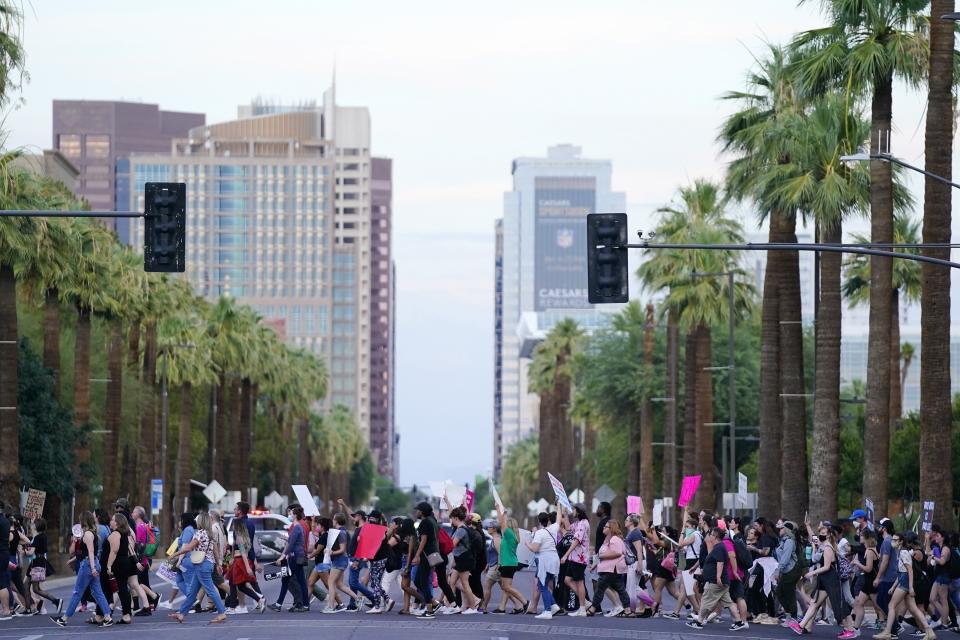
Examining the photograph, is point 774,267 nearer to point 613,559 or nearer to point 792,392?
point 792,392

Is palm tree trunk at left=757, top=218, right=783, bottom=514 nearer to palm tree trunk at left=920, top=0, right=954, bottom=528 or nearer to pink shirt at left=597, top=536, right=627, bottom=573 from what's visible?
palm tree trunk at left=920, top=0, right=954, bottom=528

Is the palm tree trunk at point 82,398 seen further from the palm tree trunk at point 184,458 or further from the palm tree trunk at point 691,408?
the palm tree trunk at point 691,408

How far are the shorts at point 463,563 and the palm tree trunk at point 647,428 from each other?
140ft

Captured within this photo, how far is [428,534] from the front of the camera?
28250 millimetres

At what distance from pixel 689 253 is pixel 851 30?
1027 inches

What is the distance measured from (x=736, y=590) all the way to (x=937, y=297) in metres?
7.65

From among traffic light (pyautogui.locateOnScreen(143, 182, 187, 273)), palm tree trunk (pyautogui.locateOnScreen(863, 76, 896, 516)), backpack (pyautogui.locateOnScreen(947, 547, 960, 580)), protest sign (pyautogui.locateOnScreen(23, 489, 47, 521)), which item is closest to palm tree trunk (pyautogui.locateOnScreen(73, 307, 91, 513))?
protest sign (pyautogui.locateOnScreen(23, 489, 47, 521))

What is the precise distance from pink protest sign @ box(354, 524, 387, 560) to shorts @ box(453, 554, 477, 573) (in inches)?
50.3

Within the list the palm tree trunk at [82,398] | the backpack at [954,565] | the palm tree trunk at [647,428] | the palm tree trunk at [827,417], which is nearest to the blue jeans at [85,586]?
the backpack at [954,565]

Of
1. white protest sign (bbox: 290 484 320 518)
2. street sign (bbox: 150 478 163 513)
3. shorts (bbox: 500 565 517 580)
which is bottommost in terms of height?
street sign (bbox: 150 478 163 513)

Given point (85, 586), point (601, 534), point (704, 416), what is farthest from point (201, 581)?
point (704, 416)

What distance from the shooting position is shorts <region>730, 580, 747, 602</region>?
28391 mm

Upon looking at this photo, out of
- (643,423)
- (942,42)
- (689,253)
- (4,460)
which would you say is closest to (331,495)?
(643,423)

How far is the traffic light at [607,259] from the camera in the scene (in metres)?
24.8
